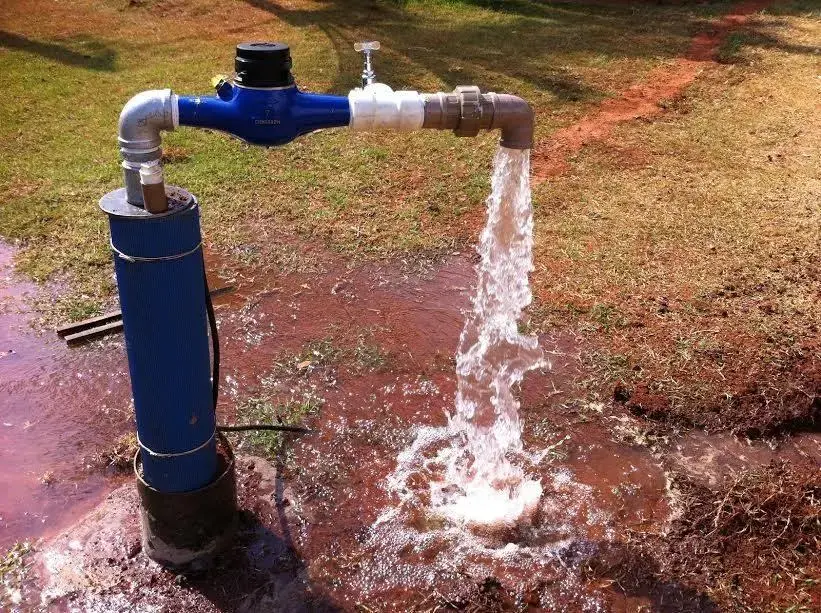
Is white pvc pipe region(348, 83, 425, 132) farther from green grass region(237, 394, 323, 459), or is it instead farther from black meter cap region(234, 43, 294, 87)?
green grass region(237, 394, 323, 459)

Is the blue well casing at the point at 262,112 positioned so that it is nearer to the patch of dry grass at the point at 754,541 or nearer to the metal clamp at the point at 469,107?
the metal clamp at the point at 469,107

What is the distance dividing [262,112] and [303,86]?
6.43 m

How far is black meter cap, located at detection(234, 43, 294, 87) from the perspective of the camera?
241cm

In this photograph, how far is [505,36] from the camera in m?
10.8

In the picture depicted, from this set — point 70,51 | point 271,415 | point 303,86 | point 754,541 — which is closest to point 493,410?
point 271,415

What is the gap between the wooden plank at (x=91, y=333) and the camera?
4.28 meters

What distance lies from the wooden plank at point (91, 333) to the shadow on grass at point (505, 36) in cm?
500

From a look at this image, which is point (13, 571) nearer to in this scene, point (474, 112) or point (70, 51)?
point (474, 112)

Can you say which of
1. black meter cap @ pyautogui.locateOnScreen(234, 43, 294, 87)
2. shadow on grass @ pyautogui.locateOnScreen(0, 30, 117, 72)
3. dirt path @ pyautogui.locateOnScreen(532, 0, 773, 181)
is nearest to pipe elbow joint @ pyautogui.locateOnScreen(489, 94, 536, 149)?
black meter cap @ pyautogui.locateOnScreen(234, 43, 294, 87)

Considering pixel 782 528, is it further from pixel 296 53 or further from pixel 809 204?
pixel 296 53

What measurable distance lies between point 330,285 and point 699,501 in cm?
257

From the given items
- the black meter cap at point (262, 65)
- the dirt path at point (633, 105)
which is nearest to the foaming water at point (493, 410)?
the black meter cap at point (262, 65)

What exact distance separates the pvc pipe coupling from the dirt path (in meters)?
3.89

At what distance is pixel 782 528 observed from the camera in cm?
318
